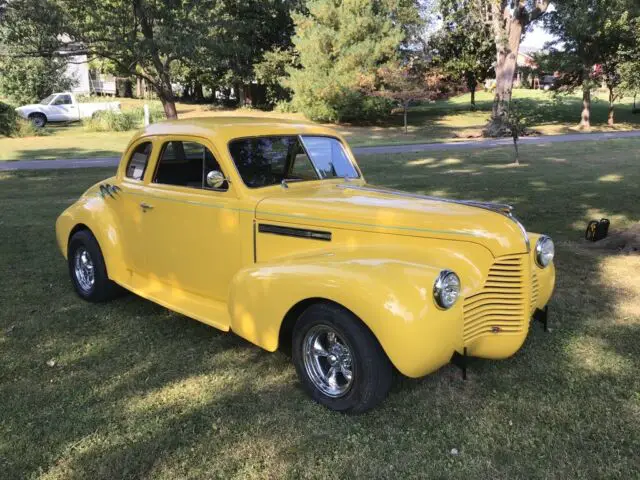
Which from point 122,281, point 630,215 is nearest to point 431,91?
point 630,215

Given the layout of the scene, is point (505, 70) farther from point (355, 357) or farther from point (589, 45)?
point (355, 357)

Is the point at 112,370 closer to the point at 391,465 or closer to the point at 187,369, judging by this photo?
the point at 187,369

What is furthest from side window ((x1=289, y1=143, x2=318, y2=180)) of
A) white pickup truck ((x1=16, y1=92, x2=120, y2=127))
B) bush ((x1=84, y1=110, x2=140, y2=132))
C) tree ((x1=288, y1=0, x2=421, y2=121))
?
white pickup truck ((x1=16, y1=92, x2=120, y2=127))

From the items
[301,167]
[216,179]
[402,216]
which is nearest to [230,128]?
[216,179]

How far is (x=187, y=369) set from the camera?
12.9 ft

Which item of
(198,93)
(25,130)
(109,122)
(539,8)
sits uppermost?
(539,8)

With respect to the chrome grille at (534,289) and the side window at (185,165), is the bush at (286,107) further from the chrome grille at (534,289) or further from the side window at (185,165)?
the chrome grille at (534,289)

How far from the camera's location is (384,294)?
2.96m

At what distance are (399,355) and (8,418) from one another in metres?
2.43

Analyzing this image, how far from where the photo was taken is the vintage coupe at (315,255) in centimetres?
305

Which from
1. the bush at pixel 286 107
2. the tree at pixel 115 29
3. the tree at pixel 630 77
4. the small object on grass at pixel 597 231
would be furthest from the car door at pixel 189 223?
the bush at pixel 286 107

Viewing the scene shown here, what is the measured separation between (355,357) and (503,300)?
992mm

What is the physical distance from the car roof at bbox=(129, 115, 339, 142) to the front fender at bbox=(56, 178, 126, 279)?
0.78m

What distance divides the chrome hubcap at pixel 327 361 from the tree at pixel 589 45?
2759cm
